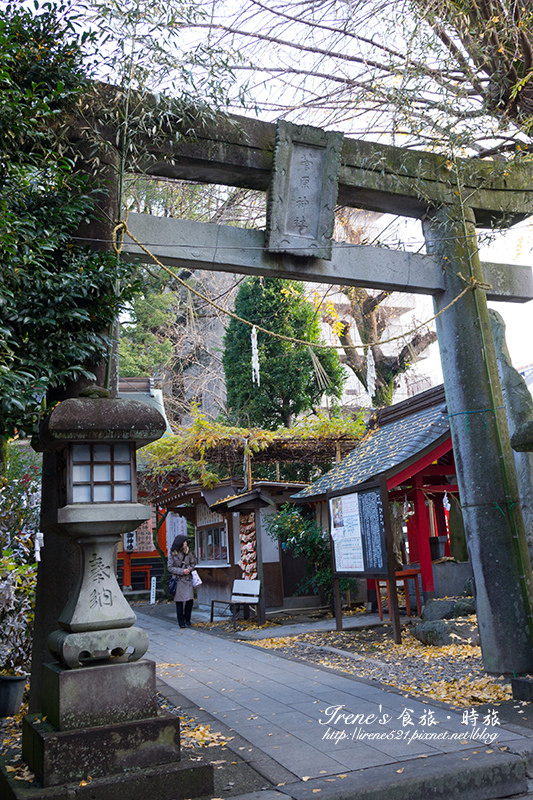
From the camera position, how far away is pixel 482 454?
692cm

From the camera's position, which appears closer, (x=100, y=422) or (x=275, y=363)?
(x=100, y=422)

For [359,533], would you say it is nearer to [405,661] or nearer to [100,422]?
[405,661]

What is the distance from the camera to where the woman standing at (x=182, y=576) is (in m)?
12.9

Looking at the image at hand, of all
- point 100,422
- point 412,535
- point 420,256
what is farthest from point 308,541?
point 100,422

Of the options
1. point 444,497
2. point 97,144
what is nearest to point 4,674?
point 97,144

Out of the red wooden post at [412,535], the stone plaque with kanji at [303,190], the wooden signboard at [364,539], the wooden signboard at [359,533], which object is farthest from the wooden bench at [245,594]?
the stone plaque with kanji at [303,190]

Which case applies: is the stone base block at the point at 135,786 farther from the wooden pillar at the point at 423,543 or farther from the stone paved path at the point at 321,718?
the wooden pillar at the point at 423,543

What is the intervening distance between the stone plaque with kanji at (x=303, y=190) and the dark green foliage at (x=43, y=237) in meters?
1.94

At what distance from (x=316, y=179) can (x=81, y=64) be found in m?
2.57

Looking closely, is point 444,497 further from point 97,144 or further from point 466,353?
point 97,144

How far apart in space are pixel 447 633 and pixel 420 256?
5110 millimetres

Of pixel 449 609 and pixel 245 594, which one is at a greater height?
pixel 245 594

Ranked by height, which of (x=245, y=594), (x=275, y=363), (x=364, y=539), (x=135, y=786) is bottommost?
(x=135, y=786)

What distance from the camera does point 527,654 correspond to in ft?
21.3
